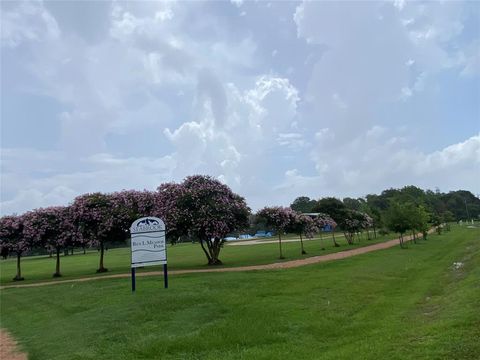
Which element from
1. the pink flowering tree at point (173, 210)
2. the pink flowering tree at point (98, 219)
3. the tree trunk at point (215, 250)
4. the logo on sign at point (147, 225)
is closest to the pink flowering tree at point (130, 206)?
the pink flowering tree at point (98, 219)

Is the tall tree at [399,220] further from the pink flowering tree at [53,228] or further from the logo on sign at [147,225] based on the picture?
the logo on sign at [147,225]

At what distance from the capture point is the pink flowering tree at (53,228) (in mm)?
32156

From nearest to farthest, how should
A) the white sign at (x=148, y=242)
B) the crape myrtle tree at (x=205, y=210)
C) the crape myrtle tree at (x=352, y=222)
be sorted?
the white sign at (x=148, y=242) < the crape myrtle tree at (x=205, y=210) < the crape myrtle tree at (x=352, y=222)

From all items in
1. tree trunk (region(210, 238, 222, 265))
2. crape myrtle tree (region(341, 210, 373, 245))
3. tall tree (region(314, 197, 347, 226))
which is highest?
tall tree (region(314, 197, 347, 226))

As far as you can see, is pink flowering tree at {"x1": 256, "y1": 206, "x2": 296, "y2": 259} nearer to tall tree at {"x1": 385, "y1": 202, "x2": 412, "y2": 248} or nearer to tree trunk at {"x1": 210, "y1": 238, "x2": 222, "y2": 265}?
tree trunk at {"x1": 210, "y1": 238, "x2": 222, "y2": 265}

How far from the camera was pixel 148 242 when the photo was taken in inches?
661

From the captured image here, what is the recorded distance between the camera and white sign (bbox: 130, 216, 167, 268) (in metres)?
16.6

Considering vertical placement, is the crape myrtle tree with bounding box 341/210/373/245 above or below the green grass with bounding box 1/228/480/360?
above

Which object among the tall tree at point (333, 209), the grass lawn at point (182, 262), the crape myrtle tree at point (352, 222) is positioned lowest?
the grass lawn at point (182, 262)

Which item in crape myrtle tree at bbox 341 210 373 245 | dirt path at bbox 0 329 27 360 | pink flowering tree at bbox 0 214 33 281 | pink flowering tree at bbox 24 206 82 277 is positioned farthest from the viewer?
crape myrtle tree at bbox 341 210 373 245

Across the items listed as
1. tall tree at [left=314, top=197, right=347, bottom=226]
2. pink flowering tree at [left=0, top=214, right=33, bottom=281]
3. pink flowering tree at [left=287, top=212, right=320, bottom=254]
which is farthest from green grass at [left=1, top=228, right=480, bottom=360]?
tall tree at [left=314, top=197, right=347, bottom=226]

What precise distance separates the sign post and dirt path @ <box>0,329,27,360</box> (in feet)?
15.1

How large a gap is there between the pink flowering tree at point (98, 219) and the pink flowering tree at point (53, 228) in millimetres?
603

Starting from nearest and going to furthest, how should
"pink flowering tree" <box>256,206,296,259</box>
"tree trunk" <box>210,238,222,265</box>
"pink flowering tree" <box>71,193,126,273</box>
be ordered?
"tree trunk" <box>210,238,222,265</box>, "pink flowering tree" <box>71,193,126,273</box>, "pink flowering tree" <box>256,206,296,259</box>
